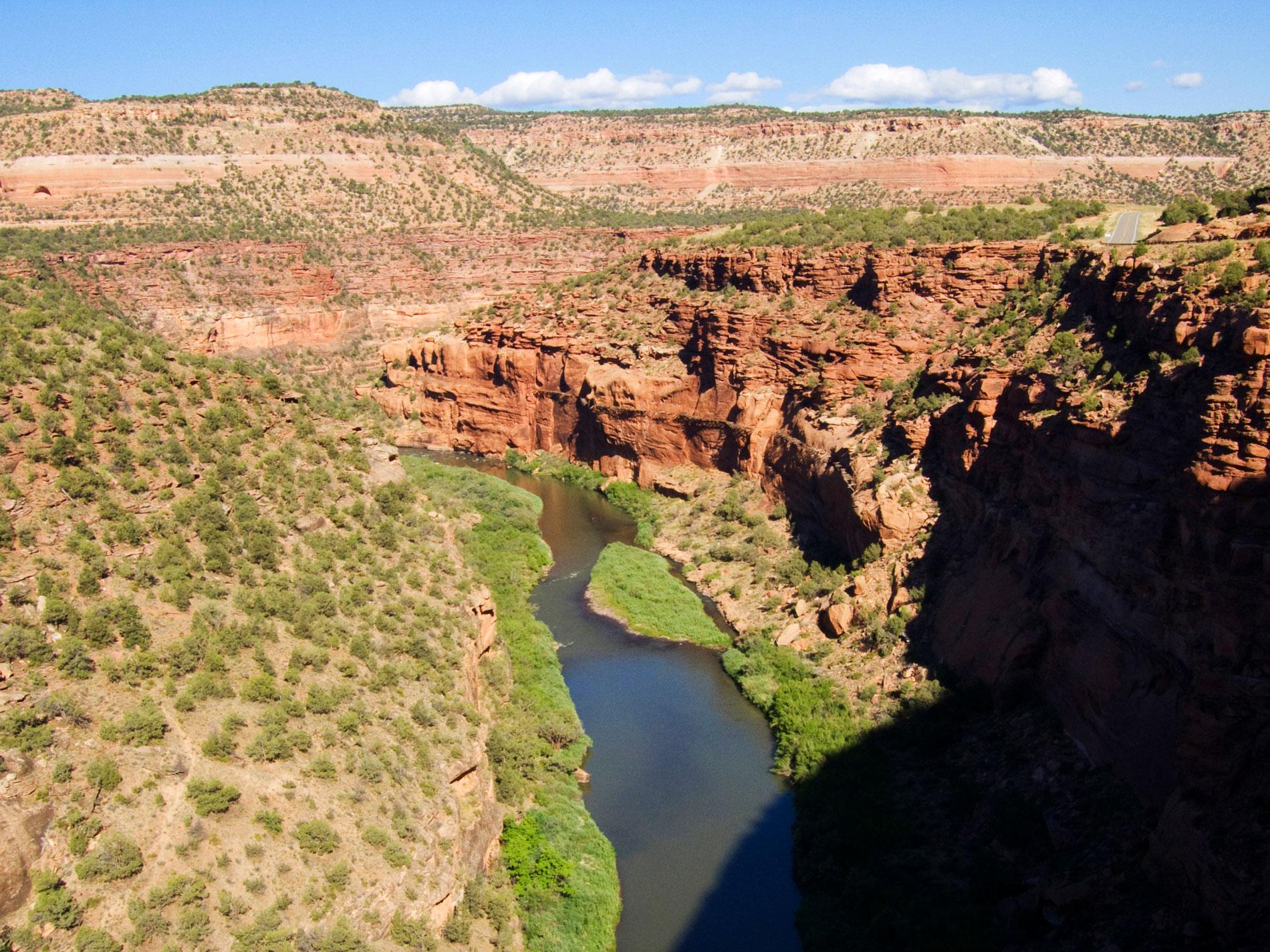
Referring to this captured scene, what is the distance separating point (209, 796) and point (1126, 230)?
36931mm

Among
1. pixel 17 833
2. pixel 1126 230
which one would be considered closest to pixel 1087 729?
pixel 17 833

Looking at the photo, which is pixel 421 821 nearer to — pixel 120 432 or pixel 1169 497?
pixel 120 432

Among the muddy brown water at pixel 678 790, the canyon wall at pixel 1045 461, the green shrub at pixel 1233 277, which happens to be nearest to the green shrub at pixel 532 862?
the muddy brown water at pixel 678 790

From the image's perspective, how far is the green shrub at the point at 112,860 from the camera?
48.9 ft

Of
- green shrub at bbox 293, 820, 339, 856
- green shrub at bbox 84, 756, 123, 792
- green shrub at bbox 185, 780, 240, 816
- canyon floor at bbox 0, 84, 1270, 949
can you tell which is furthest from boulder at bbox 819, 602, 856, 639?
green shrub at bbox 84, 756, 123, 792

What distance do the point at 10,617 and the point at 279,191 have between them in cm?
6652

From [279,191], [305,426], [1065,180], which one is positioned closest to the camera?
[305,426]

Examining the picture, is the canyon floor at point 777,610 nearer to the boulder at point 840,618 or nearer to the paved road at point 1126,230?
the boulder at point 840,618

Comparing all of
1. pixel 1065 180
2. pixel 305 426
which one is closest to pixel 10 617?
pixel 305 426

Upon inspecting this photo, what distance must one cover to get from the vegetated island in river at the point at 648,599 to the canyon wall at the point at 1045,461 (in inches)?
236

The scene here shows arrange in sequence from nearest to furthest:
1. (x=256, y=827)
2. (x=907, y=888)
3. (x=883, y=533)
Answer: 1. (x=256, y=827)
2. (x=907, y=888)
3. (x=883, y=533)

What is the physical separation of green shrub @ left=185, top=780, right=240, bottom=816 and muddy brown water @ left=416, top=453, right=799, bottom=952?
902 centimetres

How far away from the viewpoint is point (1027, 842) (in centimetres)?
2069

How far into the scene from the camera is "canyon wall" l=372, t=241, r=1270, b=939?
685 inches
